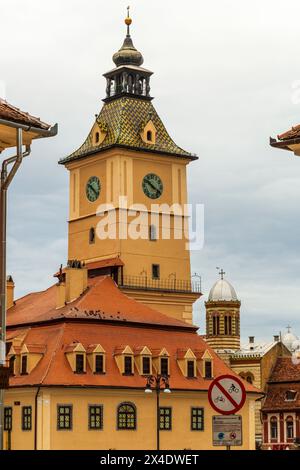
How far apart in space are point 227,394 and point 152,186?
70.5 metres

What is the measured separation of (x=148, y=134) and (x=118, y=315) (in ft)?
71.5

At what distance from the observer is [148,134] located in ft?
298

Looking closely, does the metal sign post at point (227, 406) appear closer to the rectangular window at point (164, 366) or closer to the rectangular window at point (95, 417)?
the rectangular window at point (95, 417)

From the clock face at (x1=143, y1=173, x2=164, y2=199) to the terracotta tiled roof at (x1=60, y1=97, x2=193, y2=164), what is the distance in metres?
2.26

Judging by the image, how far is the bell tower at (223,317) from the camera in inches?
5236

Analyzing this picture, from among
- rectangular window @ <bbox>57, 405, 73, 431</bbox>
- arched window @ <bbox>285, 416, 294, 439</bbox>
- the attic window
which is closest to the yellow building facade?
rectangular window @ <bbox>57, 405, 73, 431</bbox>

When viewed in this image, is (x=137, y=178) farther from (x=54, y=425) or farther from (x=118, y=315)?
(x=54, y=425)

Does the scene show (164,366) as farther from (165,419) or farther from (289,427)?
(289,427)

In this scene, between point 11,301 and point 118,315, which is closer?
point 118,315

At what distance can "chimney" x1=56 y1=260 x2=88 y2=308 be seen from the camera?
76.1m

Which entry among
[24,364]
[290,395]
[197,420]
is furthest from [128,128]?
[290,395]

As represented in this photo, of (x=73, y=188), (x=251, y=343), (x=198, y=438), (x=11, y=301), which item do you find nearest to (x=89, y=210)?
(x=73, y=188)

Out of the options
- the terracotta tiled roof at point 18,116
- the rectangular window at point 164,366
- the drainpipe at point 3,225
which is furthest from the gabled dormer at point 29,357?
the terracotta tiled roof at point 18,116

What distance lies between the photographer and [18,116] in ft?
84.6
